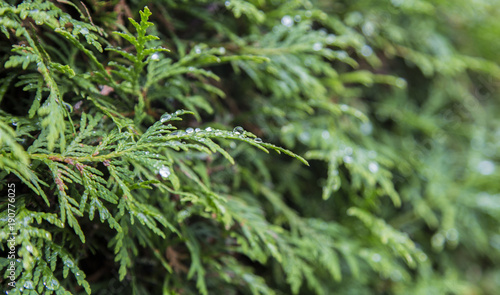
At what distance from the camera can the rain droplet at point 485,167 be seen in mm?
1917

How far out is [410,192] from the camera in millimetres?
1808

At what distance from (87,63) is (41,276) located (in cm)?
65

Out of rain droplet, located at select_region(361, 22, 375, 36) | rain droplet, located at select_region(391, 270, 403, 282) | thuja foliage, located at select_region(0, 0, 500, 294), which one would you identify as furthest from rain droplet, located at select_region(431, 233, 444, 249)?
rain droplet, located at select_region(361, 22, 375, 36)

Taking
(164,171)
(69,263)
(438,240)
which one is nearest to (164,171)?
(164,171)

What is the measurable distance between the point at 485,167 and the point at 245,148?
4.51 feet

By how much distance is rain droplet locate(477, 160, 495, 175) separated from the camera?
1.92 metres

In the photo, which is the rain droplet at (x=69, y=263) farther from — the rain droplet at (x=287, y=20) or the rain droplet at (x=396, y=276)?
the rain droplet at (x=396, y=276)

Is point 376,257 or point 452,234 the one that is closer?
point 376,257

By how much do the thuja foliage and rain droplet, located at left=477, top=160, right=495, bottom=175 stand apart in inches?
0.4

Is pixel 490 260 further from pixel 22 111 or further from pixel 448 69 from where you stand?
pixel 22 111

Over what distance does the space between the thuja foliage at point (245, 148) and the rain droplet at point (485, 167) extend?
11 millimetres

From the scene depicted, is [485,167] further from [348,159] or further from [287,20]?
[287,20]

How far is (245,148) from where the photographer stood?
4.71ft

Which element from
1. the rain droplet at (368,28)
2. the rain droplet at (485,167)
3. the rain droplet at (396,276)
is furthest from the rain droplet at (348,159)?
the rain droplet at (485,167)
